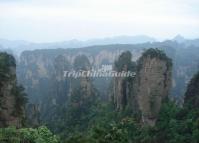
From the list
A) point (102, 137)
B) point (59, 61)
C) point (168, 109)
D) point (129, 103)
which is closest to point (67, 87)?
point (59, 61)

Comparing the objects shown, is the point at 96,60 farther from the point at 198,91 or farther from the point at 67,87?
the point at 198,91

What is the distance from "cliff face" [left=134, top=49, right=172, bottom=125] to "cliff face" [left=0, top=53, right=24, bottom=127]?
9525 millimetres

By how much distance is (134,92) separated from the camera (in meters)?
38.1

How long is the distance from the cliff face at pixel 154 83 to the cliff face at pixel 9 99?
9525 mm

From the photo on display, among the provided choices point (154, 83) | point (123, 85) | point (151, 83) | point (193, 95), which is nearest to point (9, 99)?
point (151, 83)

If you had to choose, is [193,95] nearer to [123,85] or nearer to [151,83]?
[151,83]

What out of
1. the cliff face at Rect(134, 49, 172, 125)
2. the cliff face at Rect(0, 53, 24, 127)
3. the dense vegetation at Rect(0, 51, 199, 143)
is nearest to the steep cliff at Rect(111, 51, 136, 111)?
the dense vegetation at Rect(0, 51, 199, 143)

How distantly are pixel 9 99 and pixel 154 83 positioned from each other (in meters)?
10.9

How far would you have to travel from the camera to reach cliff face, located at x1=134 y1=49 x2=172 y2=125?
35812 millimetres

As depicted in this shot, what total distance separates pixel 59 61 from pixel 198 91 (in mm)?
43351

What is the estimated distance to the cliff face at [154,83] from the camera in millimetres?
35812

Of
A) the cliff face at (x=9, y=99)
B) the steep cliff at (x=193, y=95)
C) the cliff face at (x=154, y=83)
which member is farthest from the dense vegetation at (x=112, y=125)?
the cliff face at (x=154, y=83)

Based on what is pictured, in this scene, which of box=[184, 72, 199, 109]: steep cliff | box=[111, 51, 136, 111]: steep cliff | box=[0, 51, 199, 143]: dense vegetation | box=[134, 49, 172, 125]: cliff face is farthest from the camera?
box=[111, 51, 136, 111]: steep cliff

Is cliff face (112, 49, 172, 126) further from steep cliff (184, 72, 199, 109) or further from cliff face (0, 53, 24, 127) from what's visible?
cliff face (0, 53, 24, 127)
